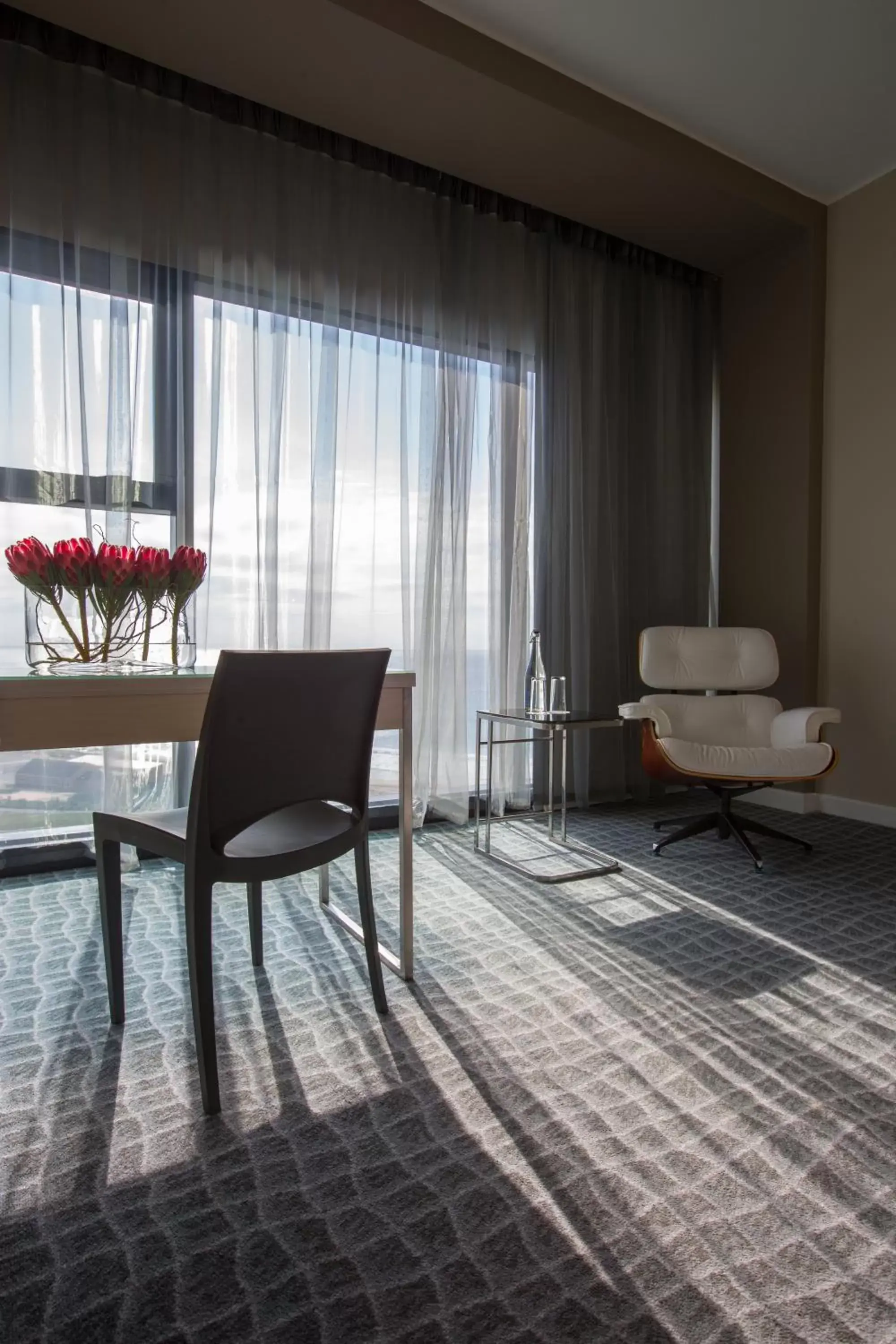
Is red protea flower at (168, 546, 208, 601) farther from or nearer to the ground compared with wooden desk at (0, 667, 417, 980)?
farther from the ground

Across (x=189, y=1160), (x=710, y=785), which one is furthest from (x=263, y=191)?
(x=189, y=1160)

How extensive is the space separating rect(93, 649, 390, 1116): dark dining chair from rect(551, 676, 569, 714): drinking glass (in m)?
1.57

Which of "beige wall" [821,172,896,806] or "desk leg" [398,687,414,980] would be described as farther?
"beige wall" [821,172,896,806]

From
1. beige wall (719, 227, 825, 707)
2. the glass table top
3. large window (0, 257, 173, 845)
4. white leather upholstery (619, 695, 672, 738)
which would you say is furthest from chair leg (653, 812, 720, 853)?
large window (0, 257, 173, 845)

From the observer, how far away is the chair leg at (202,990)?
138 centimetres

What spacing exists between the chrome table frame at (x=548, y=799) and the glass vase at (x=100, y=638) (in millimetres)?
1465

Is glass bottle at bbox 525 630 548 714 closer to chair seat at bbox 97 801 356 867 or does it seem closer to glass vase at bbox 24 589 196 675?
chair seat at bbox 97 801 356 867

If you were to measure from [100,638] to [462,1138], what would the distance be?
3.94 feet

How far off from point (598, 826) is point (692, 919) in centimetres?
118

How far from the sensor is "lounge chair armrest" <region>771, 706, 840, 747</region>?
3.20 meters

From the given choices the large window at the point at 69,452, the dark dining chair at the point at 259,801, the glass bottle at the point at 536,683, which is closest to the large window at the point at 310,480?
the large window at the point at 69,452

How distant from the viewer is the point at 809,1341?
949 mm

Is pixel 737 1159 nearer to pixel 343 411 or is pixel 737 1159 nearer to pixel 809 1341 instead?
pixel 809 1341

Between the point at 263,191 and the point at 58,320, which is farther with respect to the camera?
the point at 263,191
